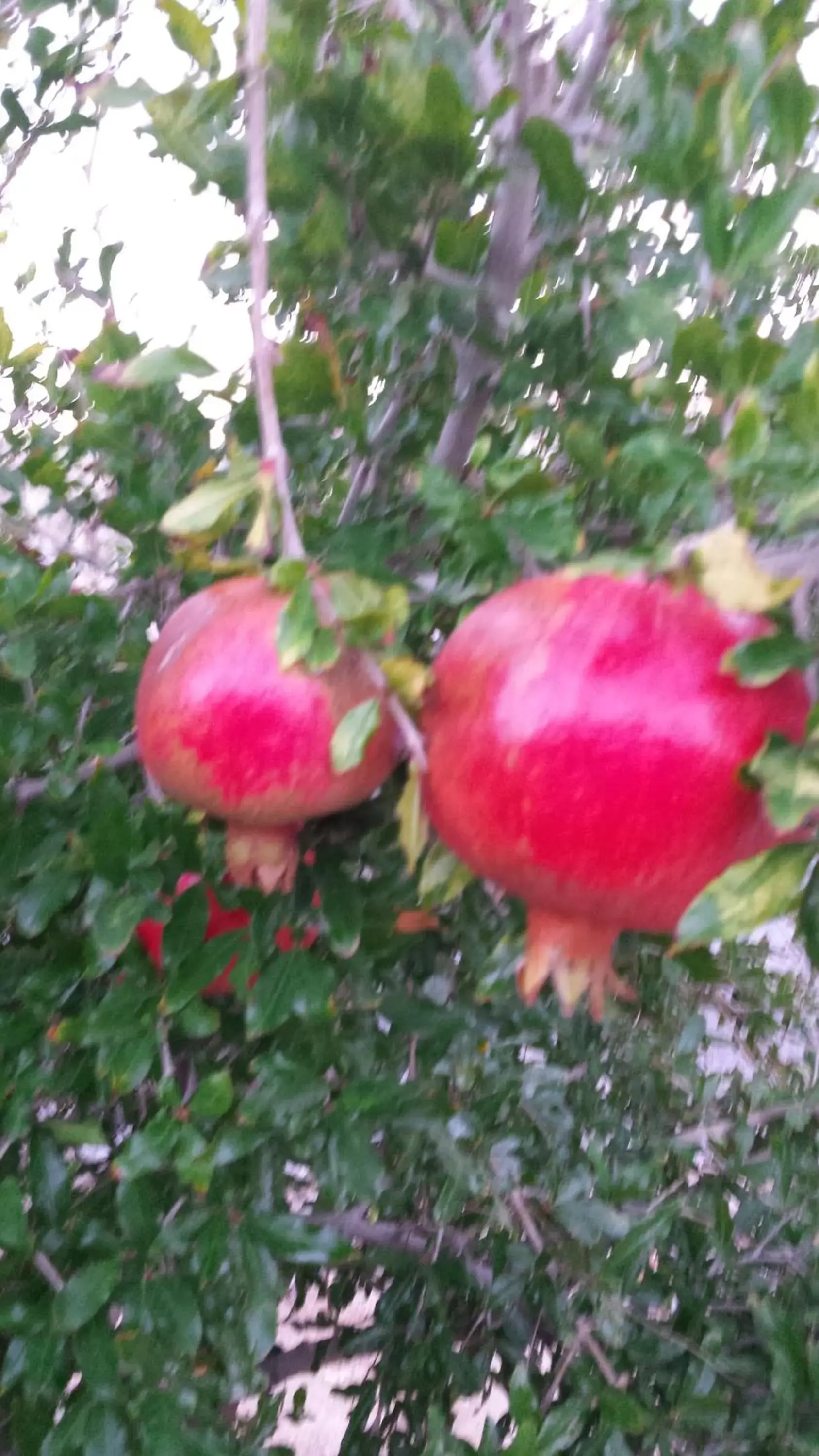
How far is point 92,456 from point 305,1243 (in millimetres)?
647

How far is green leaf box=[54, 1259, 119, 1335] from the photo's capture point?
1.63 ft

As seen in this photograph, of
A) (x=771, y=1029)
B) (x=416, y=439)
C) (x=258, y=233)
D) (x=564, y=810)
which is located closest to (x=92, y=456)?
(x=416, y=439)

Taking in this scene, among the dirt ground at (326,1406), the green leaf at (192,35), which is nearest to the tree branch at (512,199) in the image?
the green leaf at (192,35)

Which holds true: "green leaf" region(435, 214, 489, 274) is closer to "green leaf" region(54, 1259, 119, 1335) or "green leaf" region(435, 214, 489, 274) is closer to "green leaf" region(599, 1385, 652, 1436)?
"green leaf" region(54, 1259, 119, 1335)

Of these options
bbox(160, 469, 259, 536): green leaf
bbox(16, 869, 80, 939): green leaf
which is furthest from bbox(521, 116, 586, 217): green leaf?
bbox(16, 869, 80, 939): green leaf

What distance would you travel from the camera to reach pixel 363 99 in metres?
0.42

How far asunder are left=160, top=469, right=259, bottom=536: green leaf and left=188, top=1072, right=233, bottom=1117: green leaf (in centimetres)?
31

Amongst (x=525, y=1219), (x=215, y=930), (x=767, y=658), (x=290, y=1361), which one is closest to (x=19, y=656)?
(x=215, y=930)

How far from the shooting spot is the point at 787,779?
0.81 feet

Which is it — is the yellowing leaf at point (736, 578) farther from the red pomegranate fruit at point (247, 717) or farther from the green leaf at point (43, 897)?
the green leaf at point (43, 897)

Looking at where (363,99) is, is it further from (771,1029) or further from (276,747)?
(771,1029)

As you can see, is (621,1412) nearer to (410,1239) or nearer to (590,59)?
(410,1239)

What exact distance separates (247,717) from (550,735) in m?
0.11

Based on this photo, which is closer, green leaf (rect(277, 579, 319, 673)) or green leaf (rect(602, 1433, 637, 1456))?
green leaf (rect(277, 579, 319, 673))
